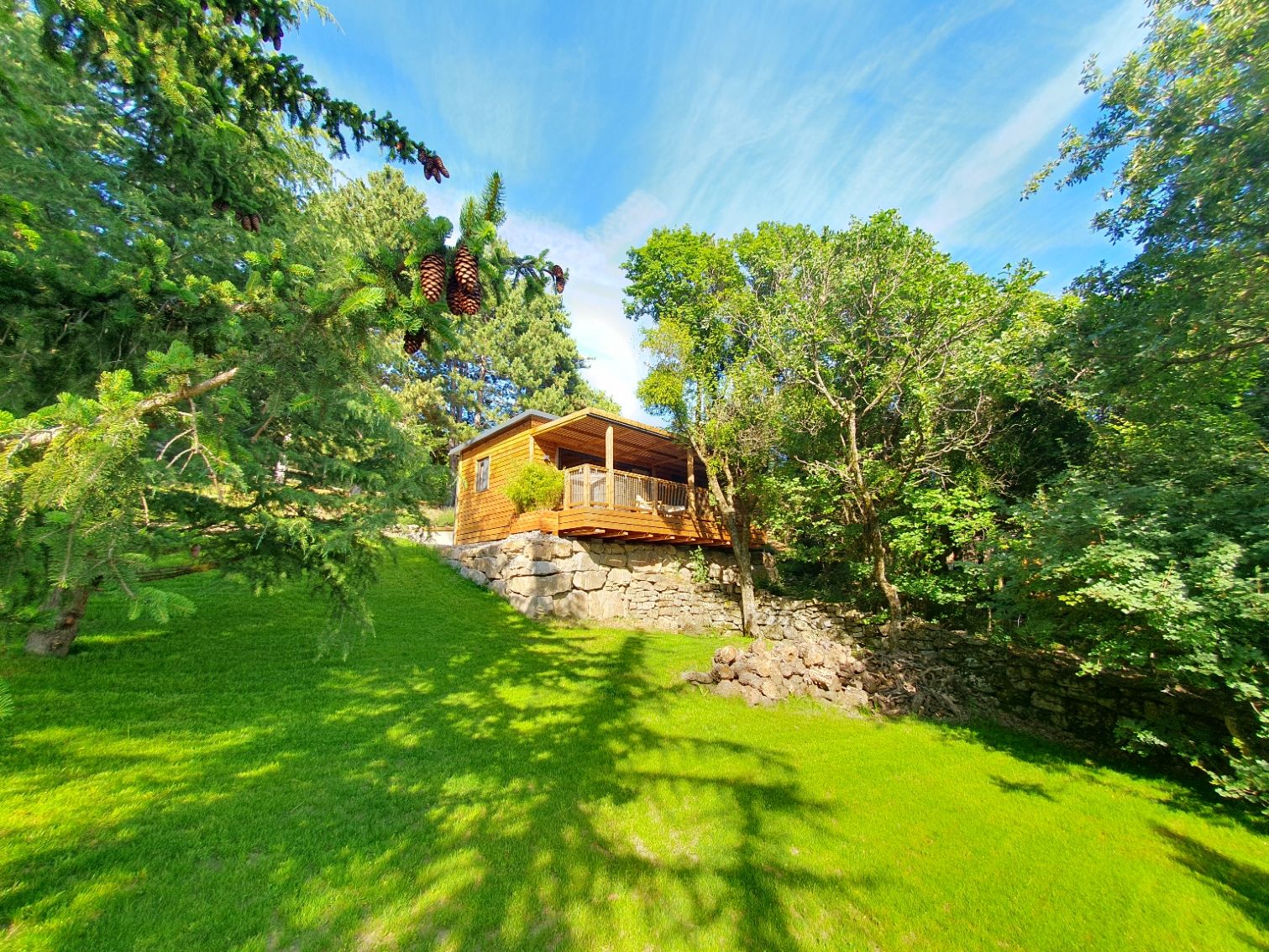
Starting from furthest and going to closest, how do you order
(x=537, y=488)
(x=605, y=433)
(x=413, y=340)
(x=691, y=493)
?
(x=691, y=493)
(x=605, y=433)
(x=537, y=488)
(x=413, y=340)

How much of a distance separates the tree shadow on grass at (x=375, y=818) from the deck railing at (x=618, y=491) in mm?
6012

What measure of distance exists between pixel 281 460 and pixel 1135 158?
34.6 feet

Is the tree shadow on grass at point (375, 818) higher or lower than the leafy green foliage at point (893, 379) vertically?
lower

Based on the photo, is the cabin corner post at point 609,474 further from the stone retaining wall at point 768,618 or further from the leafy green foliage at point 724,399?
the stone retaining wall at point 768,618

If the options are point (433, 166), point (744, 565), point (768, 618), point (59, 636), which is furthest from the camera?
point (744, 565)

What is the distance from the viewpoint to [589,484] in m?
12.0

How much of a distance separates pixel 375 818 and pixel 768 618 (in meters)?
10.4

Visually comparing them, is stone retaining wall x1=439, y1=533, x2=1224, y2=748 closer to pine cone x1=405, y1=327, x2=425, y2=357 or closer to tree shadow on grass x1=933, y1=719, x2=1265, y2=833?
tree shadow on grass x1=933, y1=719, x2=1265, y2=833

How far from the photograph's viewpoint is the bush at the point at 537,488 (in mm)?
12250

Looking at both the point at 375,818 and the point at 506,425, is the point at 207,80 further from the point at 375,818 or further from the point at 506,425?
the point at 506,425

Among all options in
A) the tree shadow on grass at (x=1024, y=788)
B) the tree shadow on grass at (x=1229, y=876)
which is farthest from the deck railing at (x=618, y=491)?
the tree shadow on grass at (x=1229, y=876)

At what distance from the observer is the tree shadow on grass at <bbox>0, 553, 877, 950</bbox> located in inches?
107

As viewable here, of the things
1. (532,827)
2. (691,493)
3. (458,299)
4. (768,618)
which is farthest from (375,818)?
(691,493)

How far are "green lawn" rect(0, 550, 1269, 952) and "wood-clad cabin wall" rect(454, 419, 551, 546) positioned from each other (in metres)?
7.38
